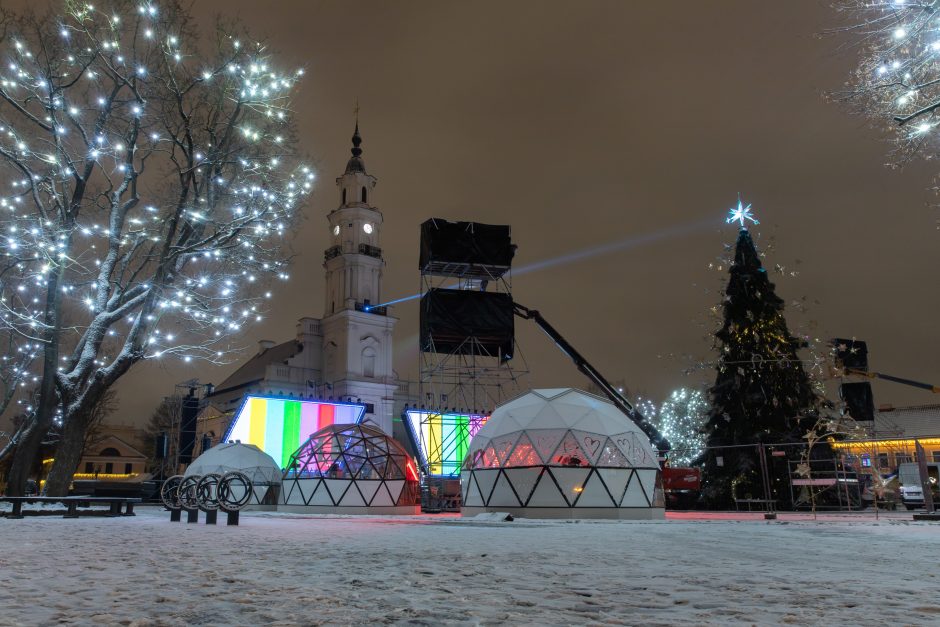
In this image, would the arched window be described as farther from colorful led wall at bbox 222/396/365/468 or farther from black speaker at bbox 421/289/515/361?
black speaker at bbox 421/289/515/361

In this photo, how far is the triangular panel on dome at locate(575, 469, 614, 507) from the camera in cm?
1870

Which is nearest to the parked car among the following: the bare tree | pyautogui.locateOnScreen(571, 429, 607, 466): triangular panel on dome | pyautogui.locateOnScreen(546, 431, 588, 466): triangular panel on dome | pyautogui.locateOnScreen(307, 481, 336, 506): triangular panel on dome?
pyautogui.locateOnScreen(571, 429, 607, 466): triangular panel on dome

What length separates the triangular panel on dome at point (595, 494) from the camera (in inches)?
736

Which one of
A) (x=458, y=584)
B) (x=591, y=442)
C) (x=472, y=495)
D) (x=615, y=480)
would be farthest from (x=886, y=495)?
(x=458, y=584)

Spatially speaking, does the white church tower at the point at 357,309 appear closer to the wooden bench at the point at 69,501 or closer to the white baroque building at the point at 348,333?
the white baroque building at the point at 348,333

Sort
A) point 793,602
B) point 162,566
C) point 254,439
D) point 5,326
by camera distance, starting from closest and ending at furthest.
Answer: point 793,602
point 162,566
point 5,326
point 254,439

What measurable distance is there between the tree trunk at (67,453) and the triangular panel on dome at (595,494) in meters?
12.9

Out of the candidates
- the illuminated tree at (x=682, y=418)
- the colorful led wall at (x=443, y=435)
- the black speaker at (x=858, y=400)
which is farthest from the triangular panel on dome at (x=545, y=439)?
the illuminated tree at (x=682, y=418)

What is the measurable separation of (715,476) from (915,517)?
395 inches

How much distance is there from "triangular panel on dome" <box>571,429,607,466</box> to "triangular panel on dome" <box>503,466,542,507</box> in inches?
63.3

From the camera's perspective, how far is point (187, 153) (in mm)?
15305

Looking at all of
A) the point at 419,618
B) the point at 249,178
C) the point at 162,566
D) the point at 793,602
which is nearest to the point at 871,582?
the point at 793,602

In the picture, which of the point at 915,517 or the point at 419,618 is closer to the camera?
the point at 419,618

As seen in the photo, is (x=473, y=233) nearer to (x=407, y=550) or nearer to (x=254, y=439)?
(x=254, y=439)
